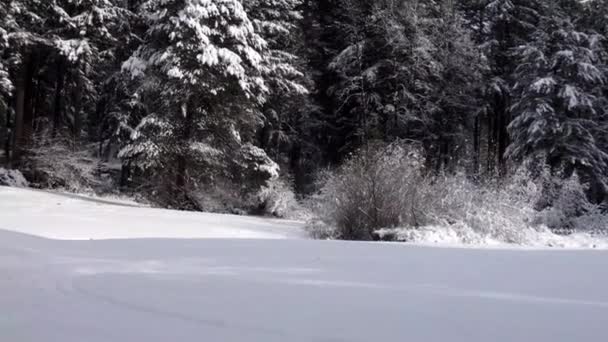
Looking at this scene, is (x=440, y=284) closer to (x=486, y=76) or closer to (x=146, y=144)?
(x=146, y=144)

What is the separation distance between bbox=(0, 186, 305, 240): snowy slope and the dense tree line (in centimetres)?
391

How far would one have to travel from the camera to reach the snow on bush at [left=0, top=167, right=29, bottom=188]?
16703mm

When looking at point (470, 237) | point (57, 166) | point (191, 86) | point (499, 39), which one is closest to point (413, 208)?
point (470, 237)

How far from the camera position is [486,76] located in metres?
24.0

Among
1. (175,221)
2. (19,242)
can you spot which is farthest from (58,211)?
(19,242)

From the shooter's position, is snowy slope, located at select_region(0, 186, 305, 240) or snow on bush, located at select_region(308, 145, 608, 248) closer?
snowy slope, located at select_region(0, 186, 305, 240)

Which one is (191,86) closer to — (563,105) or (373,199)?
(373,199)

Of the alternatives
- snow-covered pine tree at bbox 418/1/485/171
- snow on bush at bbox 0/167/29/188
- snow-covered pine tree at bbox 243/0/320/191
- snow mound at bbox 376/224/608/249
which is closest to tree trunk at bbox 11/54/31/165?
snow on bush at bbox 0/167/29/188

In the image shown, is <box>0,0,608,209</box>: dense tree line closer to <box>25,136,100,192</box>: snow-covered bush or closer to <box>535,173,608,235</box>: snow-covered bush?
<box>25,136,100,192</box>: snow-covered bush

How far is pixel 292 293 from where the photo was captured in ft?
12.7

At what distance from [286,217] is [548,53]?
12995mm

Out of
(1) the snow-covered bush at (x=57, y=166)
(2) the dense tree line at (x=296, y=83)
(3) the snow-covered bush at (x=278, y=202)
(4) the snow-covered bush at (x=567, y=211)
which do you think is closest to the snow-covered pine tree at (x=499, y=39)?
(2) the dense tree line at (x=296, y=83)

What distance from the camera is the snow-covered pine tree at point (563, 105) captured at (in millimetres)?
17766

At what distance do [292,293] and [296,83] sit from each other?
1819 centimetres
